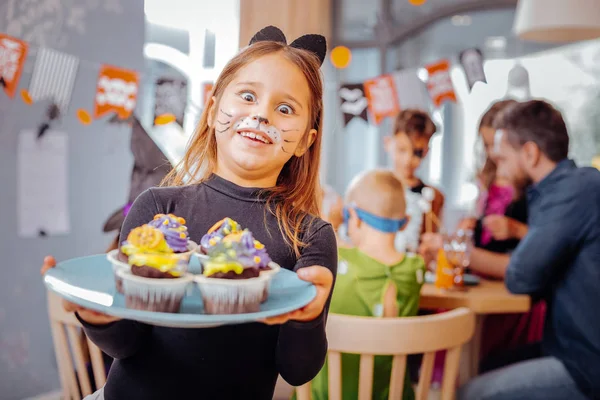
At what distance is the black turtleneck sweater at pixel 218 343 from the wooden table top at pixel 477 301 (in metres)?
1.12

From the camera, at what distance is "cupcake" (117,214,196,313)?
0.73 meters

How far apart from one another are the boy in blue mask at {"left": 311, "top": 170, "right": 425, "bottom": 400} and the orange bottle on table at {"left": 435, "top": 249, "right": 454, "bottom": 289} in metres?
0.28

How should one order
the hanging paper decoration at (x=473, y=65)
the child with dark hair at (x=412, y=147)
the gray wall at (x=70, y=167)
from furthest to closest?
the hanging paper decoration at (x=473, y=65)
the child with dark hair at (x=412, y=147)
the gray wall at (x=70, y=167)

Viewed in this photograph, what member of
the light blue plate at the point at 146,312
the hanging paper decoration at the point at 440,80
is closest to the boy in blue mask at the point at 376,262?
the light blue plate at the point at 146,312

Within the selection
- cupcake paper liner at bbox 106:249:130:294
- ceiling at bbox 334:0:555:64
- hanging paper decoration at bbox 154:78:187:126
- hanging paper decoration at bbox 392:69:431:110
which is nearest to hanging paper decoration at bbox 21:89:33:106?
hanging paper decoration at bbox 154:78:187:126

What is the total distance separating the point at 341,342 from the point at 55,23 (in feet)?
4.21

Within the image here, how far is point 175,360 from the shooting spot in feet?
2.71

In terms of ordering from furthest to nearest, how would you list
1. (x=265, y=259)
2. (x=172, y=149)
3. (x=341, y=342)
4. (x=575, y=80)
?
(x=575, y=80) → (x=172, y=149) → (x=341, y=342) → (x=265, y=259)

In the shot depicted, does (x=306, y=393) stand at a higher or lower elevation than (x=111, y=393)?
lower

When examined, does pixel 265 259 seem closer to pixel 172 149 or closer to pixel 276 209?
pixel 276 209

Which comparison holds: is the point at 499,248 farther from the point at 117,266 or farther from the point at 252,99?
the point at 117,266

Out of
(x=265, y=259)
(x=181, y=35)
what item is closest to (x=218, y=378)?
(x=265, y=259)

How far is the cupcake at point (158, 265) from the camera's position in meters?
0.73

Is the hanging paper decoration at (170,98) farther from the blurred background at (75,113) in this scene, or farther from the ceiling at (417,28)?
the ceiling at (417,28)
